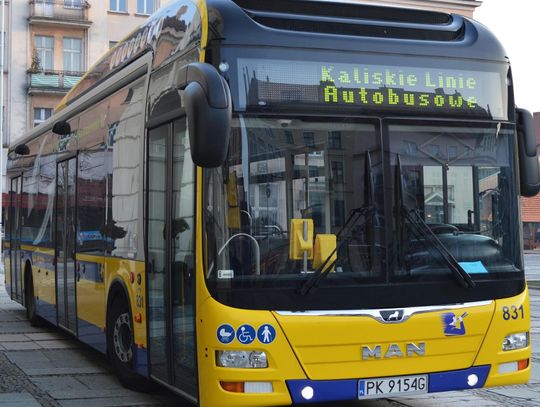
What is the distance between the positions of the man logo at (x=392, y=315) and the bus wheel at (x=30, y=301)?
854 centimetres

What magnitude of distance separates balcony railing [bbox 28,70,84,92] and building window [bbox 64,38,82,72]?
0.87 meters

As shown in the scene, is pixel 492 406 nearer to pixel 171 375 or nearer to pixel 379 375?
pixel 379 375

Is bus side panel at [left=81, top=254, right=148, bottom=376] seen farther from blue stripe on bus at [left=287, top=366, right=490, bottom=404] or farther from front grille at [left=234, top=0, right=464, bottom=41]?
front grille at [left=234, top=0, right=464, bottom=41]

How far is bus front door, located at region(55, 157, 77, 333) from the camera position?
35.5 ft

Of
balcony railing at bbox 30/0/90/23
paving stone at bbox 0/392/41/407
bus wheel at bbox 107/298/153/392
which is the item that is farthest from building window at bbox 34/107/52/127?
paving stone at bbox 0/392/41/407

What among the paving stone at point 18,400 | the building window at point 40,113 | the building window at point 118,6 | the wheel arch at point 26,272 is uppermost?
the building window at point 118,6

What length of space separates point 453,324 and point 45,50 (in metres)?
44.1

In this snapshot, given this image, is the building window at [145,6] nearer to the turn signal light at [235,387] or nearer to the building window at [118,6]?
the building window at [118,6]

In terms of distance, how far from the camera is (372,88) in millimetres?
6723

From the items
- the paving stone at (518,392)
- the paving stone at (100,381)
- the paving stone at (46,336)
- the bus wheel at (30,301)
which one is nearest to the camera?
the paving stone at (518,392)

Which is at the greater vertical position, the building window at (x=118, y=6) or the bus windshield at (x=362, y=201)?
the building window at (x=118, y=6)

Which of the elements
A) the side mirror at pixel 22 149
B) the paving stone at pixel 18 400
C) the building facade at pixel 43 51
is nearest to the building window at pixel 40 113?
the building facade at pixel 43 51

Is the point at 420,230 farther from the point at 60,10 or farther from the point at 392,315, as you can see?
the point at 60,10

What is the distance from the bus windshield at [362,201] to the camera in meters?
6.31
